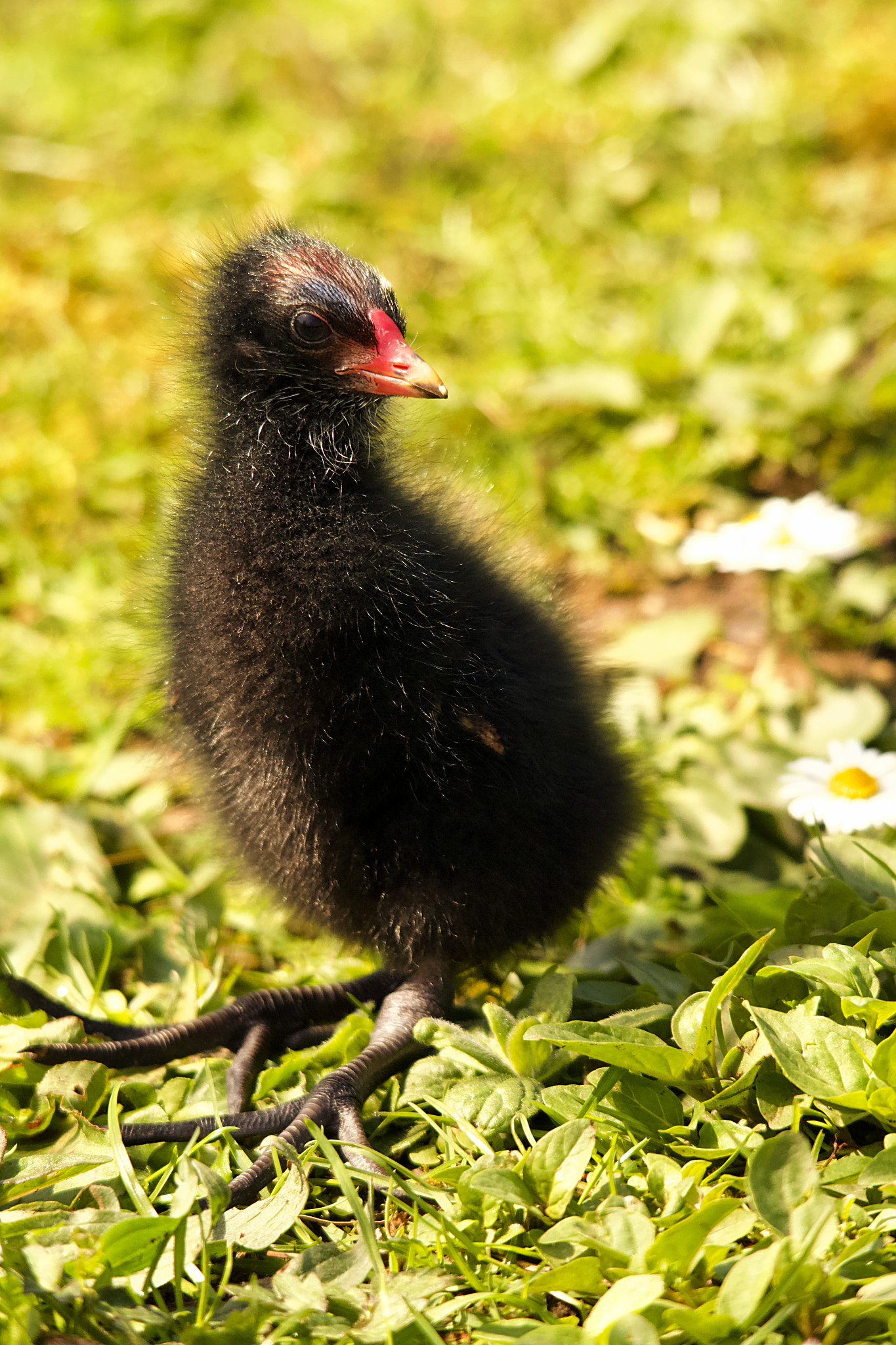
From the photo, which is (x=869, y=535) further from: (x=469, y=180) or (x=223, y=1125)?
(x=469, y=180)

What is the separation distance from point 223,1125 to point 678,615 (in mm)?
1916

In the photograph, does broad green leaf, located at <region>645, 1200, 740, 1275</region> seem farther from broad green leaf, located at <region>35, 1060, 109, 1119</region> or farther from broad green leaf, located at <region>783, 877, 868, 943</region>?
broad green leaf, located at <region>35, 1060, 109, 1119</region>

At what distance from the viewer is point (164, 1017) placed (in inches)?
87.8

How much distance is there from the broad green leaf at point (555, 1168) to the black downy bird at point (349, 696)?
0.97 feet

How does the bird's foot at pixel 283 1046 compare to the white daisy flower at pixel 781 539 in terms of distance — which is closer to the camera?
the bird's foot at pixel 283 1046

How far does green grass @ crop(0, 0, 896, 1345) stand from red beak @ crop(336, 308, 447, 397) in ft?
0.86

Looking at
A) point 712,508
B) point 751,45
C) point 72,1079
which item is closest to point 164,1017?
point 72,1079

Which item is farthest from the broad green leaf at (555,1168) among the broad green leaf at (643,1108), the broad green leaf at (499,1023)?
the broad green leaf at (499,1023)

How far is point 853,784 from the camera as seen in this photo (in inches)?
89.1

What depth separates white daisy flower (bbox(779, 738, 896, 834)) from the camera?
218 cm

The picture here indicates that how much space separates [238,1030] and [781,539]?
1818 mm

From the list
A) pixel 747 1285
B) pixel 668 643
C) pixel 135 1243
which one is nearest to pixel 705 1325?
pixel 747 1285

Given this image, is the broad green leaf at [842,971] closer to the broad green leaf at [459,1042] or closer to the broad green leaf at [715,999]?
the broad green leaf at [715,999]

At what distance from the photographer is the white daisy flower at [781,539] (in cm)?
285
